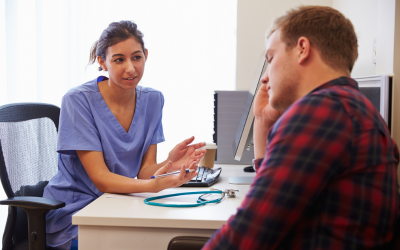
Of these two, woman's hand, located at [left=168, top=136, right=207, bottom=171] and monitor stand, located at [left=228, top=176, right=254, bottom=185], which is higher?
woman's hand, located at [left=168, top=136, right=207, bottom=171]

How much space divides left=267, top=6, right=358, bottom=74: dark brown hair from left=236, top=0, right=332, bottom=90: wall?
1.66 meters

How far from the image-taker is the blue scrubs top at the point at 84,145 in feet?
3.92

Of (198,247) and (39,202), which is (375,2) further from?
(39,202)

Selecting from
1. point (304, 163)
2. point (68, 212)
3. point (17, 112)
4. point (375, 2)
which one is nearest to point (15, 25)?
point (17, 112)

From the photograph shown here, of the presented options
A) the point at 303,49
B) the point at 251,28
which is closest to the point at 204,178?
the point at 303,49

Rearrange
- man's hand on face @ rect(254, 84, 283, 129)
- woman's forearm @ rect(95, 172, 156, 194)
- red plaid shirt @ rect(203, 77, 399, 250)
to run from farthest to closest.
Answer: woman's forearm @ rect(95, 172, 156, 194)
man's hand on face @ rect(254, 84, 283, 129)
red plaid shirt @ rect(203, 77, 399, 250)

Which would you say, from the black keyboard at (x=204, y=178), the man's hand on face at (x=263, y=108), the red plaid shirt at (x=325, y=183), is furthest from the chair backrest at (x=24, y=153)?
the red plaid shirt at (x=325, y=183)

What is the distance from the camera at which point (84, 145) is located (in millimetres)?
1205

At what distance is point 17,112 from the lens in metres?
1.25

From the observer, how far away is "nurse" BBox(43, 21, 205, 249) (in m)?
1.18

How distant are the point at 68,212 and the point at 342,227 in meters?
0.98

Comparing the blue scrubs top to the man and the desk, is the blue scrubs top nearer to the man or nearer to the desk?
the desk

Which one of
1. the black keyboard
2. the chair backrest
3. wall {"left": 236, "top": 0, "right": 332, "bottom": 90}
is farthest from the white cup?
wall {"left": 236, "top": 0, "right": 332, "bottom": 90}

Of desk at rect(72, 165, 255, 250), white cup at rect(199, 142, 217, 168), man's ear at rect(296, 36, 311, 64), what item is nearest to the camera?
man's ear at rect(296, 36, 311, 64)
